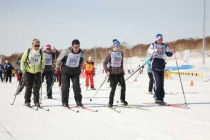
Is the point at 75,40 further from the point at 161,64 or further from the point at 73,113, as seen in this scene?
the point at 161,64

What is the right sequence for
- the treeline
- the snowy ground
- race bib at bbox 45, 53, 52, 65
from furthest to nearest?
the treeline, race bib at bbox 45, 53, 52, 65, the snowy ground

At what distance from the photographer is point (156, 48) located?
783 cm

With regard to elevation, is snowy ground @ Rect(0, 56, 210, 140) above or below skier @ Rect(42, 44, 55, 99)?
below

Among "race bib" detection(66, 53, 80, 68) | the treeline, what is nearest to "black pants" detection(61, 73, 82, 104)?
"race bib" detection(66, 53, 80, 68)

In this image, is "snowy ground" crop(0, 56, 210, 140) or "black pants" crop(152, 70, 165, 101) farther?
"black pants" crop(152, 70, 165, 101)

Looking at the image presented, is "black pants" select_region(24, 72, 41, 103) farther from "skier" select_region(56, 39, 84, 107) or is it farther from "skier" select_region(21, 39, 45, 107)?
"skier" select_region(56, 39, 84, 107)

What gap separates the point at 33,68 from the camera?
7531 mm

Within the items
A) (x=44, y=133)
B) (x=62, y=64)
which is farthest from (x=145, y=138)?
(x=62, y=64)

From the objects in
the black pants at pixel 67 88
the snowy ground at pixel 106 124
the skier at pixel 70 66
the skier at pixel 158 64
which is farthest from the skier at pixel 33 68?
the skier at pixel 158 64

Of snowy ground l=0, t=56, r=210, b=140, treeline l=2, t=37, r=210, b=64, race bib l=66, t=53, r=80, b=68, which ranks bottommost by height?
snowy ground l=0, t=56, r=210, b=140

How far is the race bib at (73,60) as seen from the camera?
7.30 metres

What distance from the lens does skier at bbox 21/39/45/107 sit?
7.41m

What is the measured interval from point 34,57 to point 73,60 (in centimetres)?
117

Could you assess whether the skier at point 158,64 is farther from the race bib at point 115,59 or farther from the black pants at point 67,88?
the black pants at point 67,88
